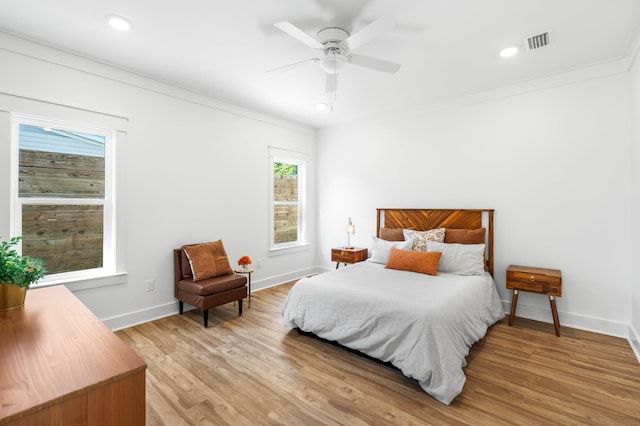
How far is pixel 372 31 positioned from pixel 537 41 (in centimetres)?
169

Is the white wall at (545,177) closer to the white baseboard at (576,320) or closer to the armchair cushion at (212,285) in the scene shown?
the white baseboard at (576,320)

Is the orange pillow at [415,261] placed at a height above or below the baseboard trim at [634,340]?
above

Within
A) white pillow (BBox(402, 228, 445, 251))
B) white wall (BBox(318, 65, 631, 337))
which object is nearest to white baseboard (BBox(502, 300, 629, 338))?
white wall (BBox(318, 65, 631, 337))

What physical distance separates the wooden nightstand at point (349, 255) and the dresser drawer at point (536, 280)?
2.03 meters

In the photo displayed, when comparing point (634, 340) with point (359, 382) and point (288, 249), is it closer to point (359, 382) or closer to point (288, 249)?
point (359, 382)

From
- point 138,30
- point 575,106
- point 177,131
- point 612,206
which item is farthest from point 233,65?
point 612,206

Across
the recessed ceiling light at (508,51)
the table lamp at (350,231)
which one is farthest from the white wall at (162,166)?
the recessed ceiling light at (508,51)

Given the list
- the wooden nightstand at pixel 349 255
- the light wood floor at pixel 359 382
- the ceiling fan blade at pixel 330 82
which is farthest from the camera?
→ the wooden nightstand at pixel 349 255

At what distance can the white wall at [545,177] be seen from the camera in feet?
10.2

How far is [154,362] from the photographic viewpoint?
2.58m

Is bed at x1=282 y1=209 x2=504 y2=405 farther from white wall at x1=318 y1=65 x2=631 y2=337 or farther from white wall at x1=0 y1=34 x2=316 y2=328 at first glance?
white wall at x1=0 y1=34 x2=316 y2=328

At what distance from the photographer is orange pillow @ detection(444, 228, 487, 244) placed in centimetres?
376

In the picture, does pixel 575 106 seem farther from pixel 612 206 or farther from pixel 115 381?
pixel 115 381

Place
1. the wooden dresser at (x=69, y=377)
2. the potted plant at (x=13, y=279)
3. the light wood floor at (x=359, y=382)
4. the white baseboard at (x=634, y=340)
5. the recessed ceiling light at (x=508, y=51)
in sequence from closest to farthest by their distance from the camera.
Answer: the wooden dresser at (x=69, y=377) → the potted plant at (x=13, y=279) → the light wood floor at (x=359, y=382) → the white baseboard at (x=634, y=340) → the recessed ceiling light at (x=508, y=51)
